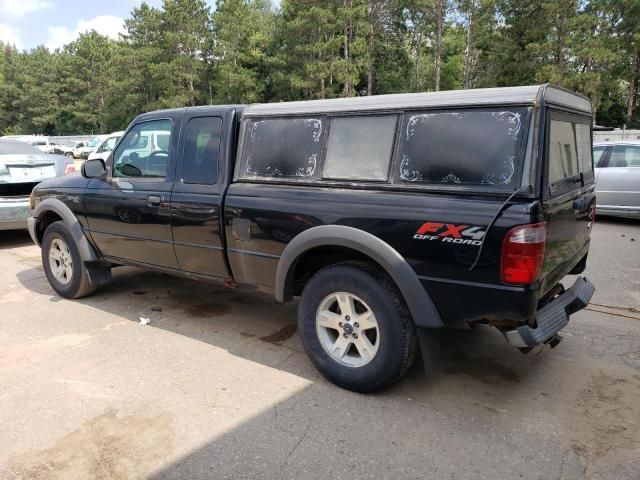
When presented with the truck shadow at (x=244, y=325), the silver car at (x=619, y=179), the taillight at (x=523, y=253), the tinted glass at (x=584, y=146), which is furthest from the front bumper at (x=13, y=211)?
the silver car at (x=619, y=179)

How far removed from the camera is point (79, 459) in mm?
2775

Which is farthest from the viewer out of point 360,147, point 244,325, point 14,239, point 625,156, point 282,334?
point 625,156

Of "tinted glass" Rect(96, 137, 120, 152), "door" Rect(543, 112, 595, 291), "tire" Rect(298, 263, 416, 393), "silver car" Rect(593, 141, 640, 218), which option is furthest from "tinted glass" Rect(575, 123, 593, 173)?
"tinted glass" Rect(96, 137, 120, 152)

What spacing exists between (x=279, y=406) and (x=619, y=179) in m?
9.03

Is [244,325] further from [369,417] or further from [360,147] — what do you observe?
[360,147]

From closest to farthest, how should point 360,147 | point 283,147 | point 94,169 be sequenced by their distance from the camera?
1. point 360,147
2. point 283,147
3. point 94,169

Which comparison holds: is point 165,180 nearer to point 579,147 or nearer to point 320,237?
point 320,237

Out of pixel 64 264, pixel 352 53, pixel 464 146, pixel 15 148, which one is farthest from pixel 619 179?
pixel 352 53

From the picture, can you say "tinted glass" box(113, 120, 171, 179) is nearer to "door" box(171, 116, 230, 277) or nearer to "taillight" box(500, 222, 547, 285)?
"door" box(171, 116, 230, 277)

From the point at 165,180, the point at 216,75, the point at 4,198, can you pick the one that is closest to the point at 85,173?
the point at 165,180

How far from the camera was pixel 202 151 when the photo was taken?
13.6 ft

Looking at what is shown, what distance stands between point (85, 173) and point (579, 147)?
4.32 metres

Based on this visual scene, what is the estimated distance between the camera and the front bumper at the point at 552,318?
2.85m

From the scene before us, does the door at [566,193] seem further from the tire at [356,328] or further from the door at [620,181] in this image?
the door at [620,181]
